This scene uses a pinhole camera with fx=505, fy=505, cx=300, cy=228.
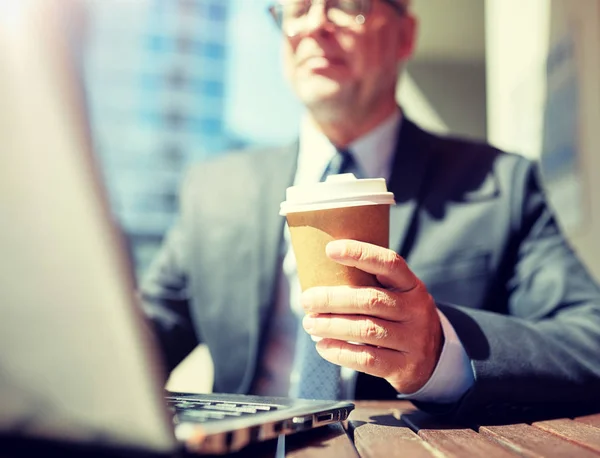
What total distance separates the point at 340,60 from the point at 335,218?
81 cm

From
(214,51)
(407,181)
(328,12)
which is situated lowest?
(407,181)

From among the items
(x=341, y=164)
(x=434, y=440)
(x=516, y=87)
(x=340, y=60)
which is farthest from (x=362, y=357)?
(x=516, y=87)

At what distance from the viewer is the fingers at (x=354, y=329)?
1.91ft

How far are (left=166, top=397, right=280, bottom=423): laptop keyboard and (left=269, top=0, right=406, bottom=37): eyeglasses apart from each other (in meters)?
1.01

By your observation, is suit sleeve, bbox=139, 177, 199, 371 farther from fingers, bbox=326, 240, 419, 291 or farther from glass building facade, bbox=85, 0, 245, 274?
glass building facade, bbox=85, 0, 245, 274

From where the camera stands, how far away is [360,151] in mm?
1303

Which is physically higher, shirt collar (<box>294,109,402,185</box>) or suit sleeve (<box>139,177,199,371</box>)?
shirt collar (<box>294,109,402,185</box>)

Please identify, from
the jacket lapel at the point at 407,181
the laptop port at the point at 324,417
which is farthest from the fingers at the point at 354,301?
the jacket lapel at the point at 407,181

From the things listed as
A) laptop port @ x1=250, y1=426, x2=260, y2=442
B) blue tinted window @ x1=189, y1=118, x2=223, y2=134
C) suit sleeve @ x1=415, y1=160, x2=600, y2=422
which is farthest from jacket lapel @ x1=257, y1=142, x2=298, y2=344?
blue tinted window @ x1=189, y1=118, x2=223, y2=134

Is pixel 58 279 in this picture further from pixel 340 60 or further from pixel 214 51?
pixel 214 51

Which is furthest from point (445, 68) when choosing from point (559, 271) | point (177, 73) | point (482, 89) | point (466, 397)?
point (177, 73)

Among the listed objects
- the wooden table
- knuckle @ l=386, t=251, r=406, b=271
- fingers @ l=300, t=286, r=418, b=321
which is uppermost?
knuckle @ l=386, t=251, r=406, b=271

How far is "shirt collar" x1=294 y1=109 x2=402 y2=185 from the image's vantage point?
1303mm

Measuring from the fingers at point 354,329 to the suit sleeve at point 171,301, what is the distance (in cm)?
83
